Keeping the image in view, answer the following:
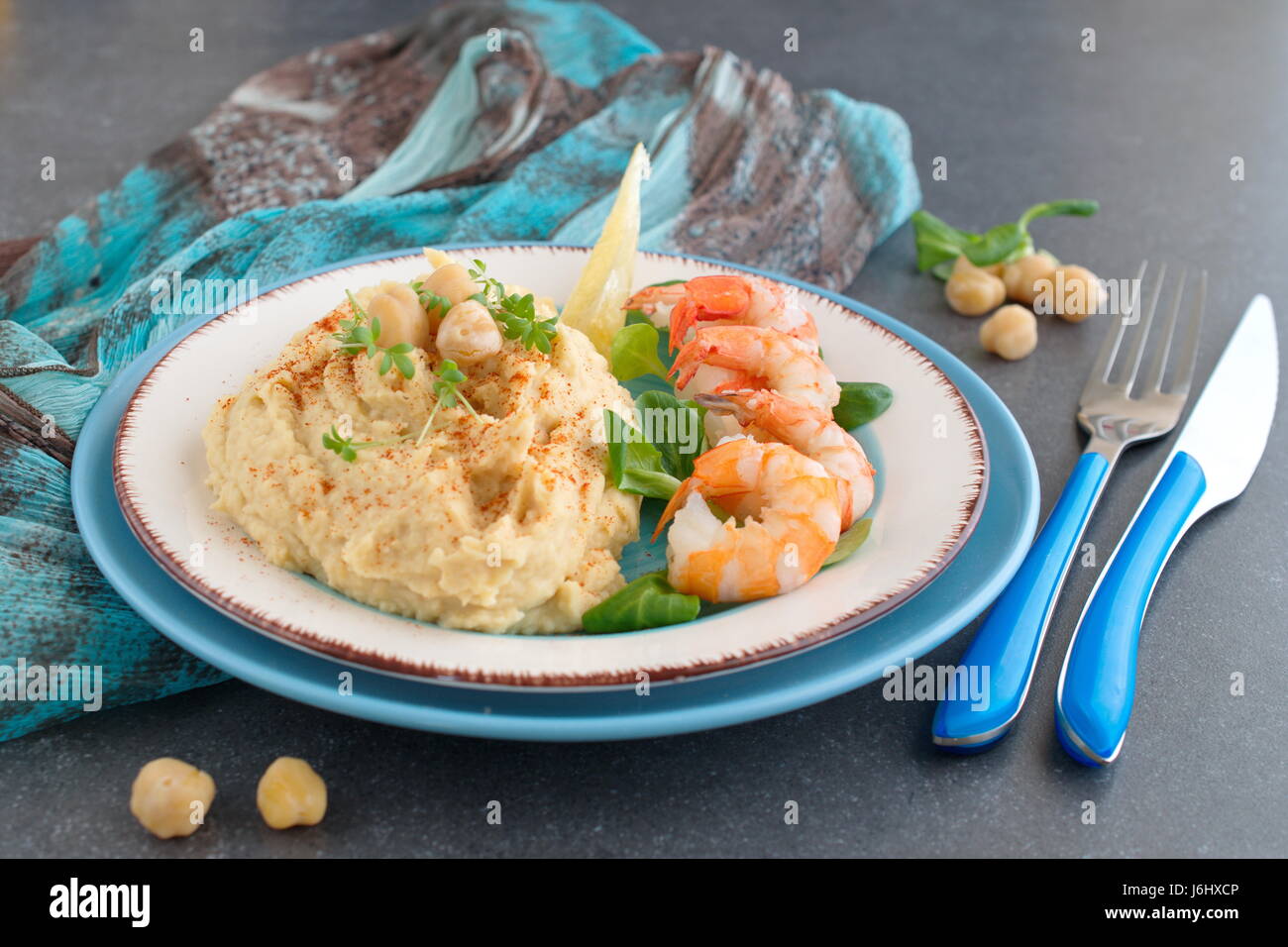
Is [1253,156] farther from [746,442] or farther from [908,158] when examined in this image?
[746,442]

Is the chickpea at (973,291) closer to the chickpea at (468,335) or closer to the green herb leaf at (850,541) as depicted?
the green herb leaf at (850,541)

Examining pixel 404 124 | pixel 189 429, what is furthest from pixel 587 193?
pixel 189 429

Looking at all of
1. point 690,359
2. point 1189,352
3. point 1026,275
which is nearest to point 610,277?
point 690,359

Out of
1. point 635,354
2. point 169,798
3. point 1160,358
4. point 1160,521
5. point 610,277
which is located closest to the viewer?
point 169,798

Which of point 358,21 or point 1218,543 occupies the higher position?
point 358,21

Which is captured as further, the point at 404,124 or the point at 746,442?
the point at 404,124

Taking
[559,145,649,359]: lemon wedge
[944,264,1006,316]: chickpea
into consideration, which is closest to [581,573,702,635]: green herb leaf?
[559,145,649,359]: lemon wedge

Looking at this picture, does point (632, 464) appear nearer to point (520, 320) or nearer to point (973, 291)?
point (520, 320)
